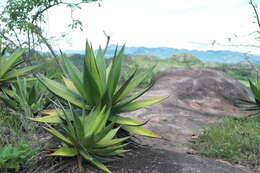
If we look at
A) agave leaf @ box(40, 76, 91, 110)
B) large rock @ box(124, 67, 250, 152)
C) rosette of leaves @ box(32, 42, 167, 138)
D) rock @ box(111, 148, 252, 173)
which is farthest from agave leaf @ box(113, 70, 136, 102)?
large rock @ box(124, 67, 250, 152)

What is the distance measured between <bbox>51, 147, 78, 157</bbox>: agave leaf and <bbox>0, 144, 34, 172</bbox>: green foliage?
1.11 feet

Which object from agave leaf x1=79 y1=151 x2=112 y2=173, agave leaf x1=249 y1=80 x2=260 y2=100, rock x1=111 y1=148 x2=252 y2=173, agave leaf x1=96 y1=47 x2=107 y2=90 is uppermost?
agave leaf x1=96 y1=47 x2=107 y2=90

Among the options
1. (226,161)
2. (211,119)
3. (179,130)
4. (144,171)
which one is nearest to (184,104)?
(211,119)

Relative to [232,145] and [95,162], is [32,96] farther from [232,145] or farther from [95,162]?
[232,145]

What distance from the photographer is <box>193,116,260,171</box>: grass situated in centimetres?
449

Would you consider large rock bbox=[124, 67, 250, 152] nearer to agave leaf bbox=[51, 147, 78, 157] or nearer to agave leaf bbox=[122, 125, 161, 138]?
agave leaf bbox=[122, 125, 161, 138]

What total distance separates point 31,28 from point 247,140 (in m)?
6.26

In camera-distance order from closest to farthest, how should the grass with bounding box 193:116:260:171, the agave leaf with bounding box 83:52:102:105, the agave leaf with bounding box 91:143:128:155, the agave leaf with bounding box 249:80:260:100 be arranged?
the agave leaf with bounding box 91:143:128:155
the agave leaf with bounding box 83:52:102:105
the grass with bounding box 193:116:260:171
the agave leaf with bounding box 249:80:260:100

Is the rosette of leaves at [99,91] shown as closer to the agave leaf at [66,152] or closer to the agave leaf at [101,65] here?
the agave leaf at [101,65]

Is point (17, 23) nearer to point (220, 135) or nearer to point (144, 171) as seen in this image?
point (220, 135)

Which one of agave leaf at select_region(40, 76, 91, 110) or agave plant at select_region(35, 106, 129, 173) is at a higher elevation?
agave leaf at select_region(40, 76, 91, 110)

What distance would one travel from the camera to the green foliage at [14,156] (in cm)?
305

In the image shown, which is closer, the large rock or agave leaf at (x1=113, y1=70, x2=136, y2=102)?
agave leaf at (x1=113, y1=70, x2=136, y2=102)

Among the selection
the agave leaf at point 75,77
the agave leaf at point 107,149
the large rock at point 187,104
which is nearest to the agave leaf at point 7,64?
the agave leaf at point 75,77
